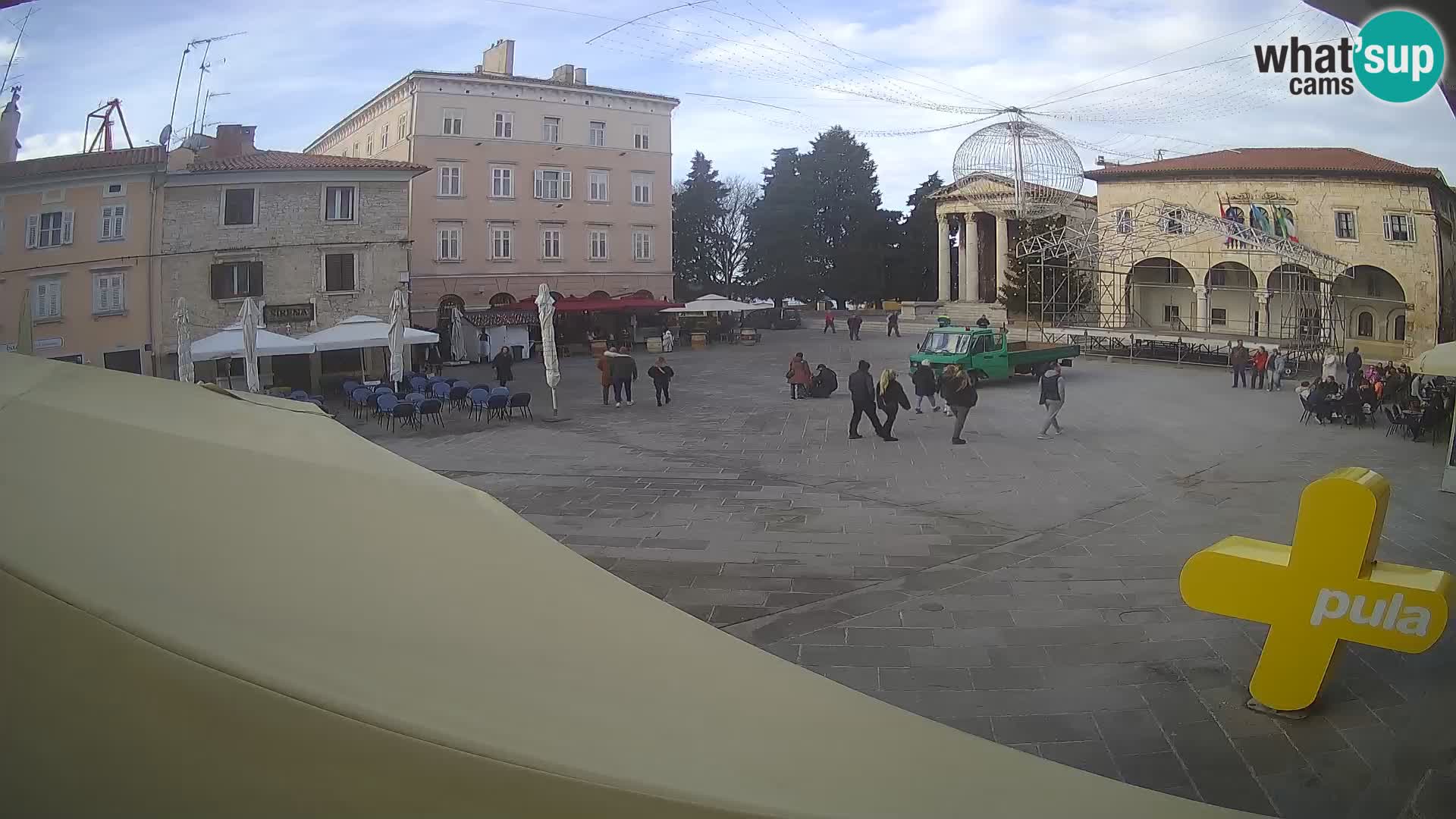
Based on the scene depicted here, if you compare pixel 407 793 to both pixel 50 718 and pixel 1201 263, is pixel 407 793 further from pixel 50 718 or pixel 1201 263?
pixel 1201 263

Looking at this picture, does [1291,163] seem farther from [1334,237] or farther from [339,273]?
[339,273]

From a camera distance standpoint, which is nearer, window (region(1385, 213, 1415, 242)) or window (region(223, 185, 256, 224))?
window (region(223, 185, 256, 224))

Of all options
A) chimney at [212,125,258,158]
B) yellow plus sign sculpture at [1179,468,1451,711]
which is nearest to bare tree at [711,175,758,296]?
chimney at [212,125,258,158]

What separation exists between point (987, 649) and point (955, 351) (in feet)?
34.7

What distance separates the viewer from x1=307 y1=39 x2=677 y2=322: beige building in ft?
21.1

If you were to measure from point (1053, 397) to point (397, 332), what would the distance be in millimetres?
6734

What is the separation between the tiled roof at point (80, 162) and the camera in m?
3.12

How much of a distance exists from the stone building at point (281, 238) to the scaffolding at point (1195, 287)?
205 inches

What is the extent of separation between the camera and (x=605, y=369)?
10.8 meters

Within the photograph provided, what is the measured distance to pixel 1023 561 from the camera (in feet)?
18.3

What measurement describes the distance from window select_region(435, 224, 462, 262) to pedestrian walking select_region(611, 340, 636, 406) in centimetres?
347

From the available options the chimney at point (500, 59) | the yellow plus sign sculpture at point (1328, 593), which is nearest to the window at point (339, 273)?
the chimney at point (500, 59)

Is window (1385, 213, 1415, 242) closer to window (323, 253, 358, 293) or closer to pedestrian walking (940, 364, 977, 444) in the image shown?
pedestrian walking (940, 364, 977, 444)

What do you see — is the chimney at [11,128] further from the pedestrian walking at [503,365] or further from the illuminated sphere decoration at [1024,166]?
the illuminated sphere decoration at [1024,166]
